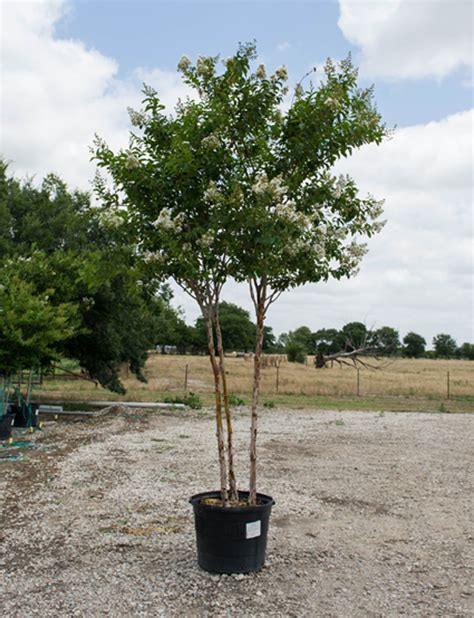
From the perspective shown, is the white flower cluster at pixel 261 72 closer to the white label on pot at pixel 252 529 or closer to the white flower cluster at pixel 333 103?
the white flower cluster at pixel 333 103

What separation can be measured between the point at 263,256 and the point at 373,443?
10.0 metres

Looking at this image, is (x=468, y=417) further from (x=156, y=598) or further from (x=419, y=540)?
(x=156, y=598)

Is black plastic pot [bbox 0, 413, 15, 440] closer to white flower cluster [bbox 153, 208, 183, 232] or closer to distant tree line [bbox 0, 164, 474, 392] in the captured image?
distant tree line [bbox 0, 164, 474, 392]

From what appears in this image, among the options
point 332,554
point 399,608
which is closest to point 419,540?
point 332,554

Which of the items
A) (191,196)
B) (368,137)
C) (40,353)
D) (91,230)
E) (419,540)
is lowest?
(419,540)

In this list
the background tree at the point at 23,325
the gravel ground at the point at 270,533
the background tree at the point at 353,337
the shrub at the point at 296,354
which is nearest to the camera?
the gravel ground at the point at 270,533

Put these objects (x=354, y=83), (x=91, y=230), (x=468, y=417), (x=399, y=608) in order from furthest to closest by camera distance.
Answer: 1. (x=468, y=417)
2. (x=91, y=230)
3. (x=354, y=83)
4. (x=399, y=608)

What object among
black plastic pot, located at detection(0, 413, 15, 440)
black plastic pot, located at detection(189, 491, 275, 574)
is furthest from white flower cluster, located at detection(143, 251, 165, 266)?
black plastic pot, located at detection(0, 413, 15, 440)

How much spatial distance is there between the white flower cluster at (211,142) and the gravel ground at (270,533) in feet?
12.0

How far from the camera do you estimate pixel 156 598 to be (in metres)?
5.14


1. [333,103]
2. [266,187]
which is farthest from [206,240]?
[333,103]

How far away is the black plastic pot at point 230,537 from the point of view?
18.3 feet

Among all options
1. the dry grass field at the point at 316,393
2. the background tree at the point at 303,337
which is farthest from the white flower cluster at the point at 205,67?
the background tree at the point at 303,337

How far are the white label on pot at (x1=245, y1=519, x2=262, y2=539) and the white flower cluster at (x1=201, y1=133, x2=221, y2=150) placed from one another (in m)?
3.20
